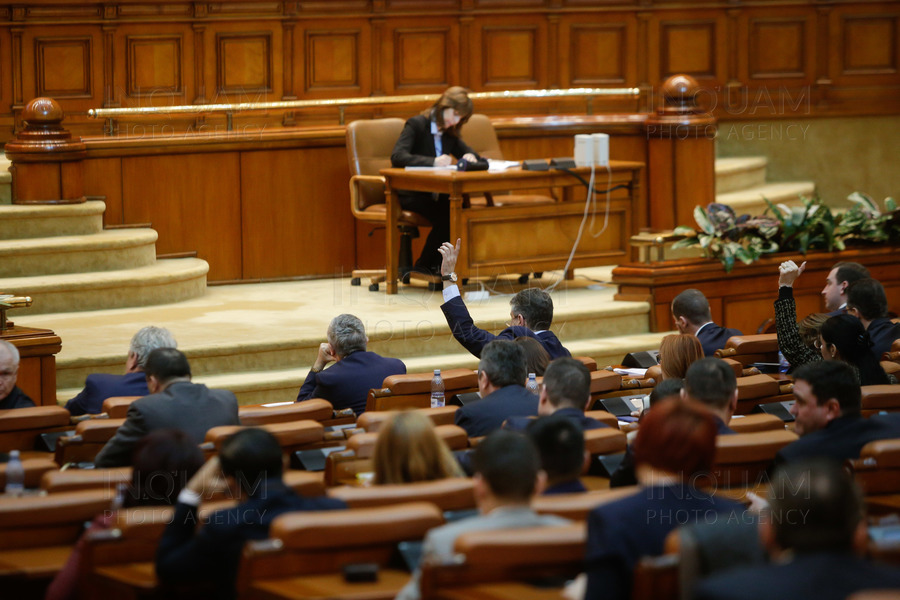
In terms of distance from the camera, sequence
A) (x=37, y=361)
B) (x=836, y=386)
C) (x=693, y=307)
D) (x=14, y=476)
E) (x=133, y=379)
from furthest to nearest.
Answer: (x=693, y=307) → (x=37, y=361) → (x=133, y=379) → (x=836, y=386) → (x=14, y=476)

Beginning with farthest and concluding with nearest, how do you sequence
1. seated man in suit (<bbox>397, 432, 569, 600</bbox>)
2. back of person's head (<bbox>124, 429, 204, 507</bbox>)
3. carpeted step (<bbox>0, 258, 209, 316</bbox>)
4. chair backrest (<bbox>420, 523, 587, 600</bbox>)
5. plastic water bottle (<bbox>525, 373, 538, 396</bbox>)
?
carpeted step (<bbox>0, 258, 209, 316</bbox>) → plastic water bottle (<bbox>525, 373, 538, 396</bbox>) → back of person's head (<bbox>124, 429, 204, 507</bbox>) → seated man in suit (<bbox>397, 432, 569, 600</bbox>) → chair backrest (<bbox>420, 523, 587, 600</bbox>)

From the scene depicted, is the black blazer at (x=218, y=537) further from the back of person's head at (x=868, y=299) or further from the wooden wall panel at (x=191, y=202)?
the wooden wall panel at (x=191, y=202)

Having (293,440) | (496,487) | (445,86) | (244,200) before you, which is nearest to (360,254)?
(244,200)

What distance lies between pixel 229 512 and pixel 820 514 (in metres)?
1.28

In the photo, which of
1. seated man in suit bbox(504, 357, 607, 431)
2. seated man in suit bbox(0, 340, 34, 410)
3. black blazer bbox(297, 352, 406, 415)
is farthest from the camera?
black blazer bbox(297, 352, 406, 415)

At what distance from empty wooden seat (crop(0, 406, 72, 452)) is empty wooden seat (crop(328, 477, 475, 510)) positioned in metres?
1.47

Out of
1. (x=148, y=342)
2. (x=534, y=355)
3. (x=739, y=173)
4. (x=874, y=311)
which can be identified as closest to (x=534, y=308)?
(x=534, y=355)

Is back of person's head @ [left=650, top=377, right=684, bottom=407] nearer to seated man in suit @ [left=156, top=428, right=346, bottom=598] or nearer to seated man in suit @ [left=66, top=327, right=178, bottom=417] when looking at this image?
seated man in suit @ [left=156, top=428, right=346, bottom=598]

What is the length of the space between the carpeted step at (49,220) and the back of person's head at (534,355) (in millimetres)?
3268

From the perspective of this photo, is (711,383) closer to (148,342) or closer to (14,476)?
(14,476)

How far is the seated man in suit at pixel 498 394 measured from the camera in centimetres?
382

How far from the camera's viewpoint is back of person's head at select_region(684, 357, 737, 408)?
3.54m

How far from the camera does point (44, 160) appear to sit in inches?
267

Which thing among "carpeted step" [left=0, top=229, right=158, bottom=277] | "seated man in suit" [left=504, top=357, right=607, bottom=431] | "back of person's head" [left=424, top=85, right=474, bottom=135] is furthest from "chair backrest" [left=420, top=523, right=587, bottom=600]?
"carpeted step" [left=0, top=229, right=158, bottom=277]
